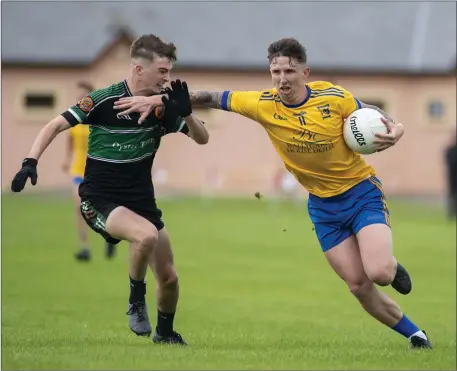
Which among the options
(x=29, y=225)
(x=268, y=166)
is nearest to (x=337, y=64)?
(x=268, y=166)

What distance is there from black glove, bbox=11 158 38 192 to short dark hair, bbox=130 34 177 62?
1.24 meters

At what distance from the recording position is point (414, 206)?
127ft

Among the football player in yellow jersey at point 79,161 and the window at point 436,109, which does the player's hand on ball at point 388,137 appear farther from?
the window at point 436,109

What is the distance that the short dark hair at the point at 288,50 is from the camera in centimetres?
839

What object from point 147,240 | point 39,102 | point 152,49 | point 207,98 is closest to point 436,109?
point 39,102

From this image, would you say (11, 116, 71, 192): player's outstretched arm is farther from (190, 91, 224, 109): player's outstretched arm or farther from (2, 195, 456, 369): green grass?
(2, 195, 456, 369): green grass

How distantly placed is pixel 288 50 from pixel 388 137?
1.09 metres

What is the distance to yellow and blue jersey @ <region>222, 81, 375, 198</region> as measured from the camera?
27.8 ft

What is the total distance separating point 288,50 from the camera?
8.39m

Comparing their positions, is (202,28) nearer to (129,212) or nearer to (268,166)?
(268,166)

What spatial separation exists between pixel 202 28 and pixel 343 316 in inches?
1375

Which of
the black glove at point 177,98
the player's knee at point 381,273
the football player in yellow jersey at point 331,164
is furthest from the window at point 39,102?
the player's knee at point 381,273

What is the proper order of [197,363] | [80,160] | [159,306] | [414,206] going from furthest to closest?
[414,206]
[80,160]
[159,306]
[197,363]

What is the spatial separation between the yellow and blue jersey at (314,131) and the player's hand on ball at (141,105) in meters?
0.74
